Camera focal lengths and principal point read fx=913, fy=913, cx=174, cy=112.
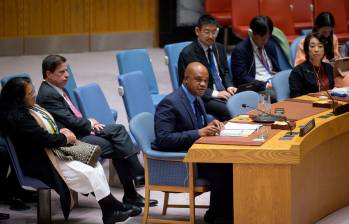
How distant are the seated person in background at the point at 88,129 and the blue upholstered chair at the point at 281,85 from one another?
174cm

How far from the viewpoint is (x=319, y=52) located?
755 centimetres

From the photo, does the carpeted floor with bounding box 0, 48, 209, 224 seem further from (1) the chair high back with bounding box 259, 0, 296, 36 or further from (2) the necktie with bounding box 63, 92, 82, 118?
(1) the chair high back with bounding box 259, 0, 296, 36

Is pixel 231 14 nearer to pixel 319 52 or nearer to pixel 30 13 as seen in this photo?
pixel 30 13

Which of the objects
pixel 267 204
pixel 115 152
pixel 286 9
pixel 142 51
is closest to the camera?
pixel 267 204

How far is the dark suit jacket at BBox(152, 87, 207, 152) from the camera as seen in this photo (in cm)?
582

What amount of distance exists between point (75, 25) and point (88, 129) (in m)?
7.43

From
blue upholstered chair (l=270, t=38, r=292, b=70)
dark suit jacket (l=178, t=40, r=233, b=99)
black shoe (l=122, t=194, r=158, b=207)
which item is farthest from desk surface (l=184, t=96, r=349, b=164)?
blue upholstered chair (l=270, t=38, r=292, b=70)

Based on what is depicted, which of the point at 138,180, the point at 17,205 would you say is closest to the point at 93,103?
the point at 138,180

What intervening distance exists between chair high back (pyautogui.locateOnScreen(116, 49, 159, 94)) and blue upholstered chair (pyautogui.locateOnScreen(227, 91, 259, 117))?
1739mm

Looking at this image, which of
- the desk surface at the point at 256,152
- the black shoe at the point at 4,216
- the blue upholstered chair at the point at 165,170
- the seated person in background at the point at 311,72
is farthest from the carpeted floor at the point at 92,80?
the seated person in background at the point at 311,72

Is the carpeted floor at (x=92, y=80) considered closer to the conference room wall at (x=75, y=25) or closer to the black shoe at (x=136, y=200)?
the black shoe at (x=136, y=200)

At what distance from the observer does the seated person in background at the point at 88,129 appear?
21.2 feet

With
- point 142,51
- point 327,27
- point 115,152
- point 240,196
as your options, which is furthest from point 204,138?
point 327,27

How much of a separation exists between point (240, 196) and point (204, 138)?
44cm
